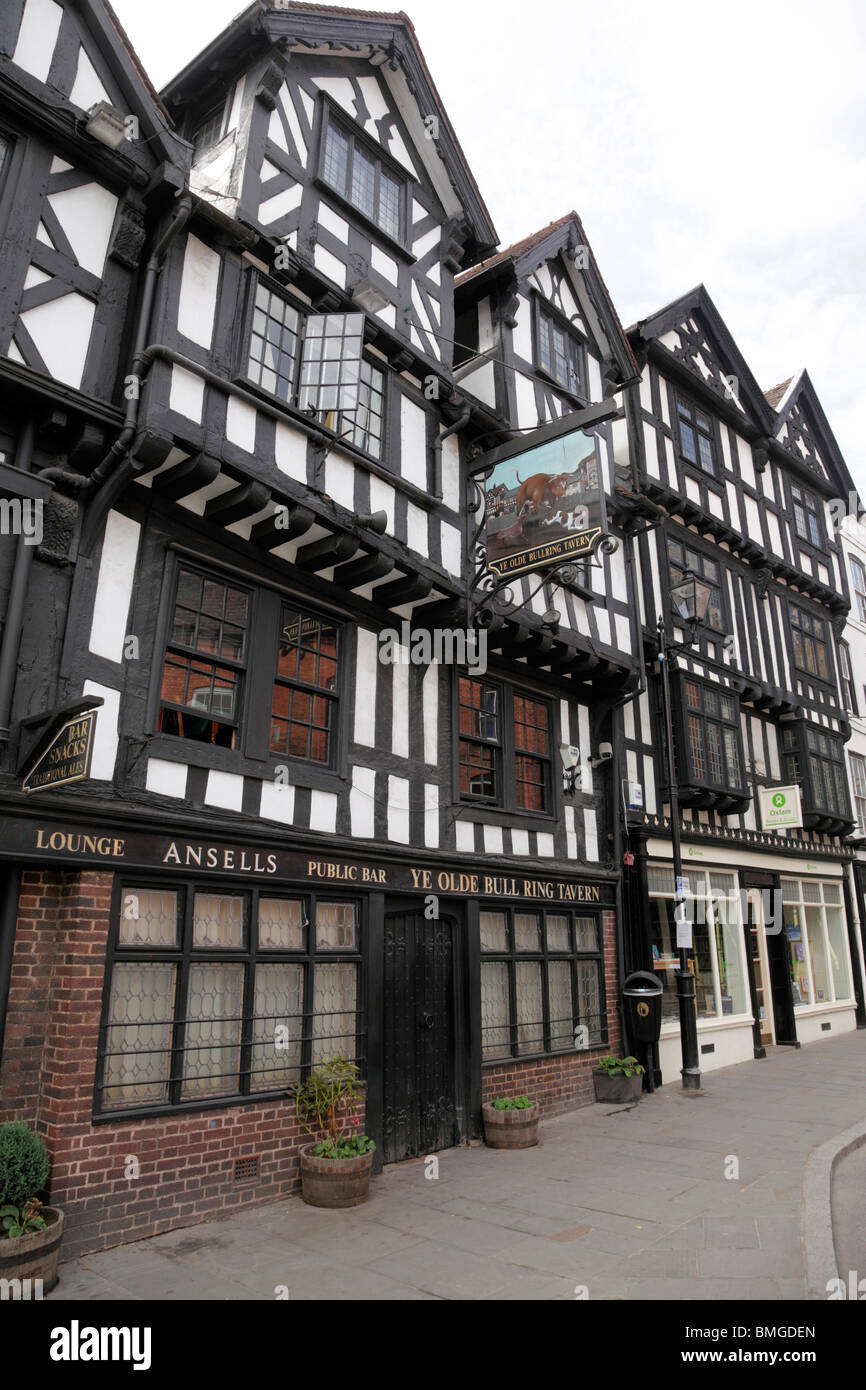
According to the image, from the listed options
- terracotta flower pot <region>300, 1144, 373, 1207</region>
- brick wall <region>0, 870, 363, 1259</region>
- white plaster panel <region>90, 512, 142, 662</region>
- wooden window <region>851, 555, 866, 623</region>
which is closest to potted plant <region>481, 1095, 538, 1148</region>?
terracotta flower pot <region>300, 1144, 373, 1207</region>

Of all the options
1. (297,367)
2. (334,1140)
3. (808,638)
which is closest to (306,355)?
(297,367)

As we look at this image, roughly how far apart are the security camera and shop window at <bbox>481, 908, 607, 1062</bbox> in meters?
2.35

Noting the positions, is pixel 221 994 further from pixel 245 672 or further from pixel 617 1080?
pixel 617 1080

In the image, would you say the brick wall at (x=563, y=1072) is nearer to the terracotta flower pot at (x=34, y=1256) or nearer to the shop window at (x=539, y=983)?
the shop window at (x=539, y=983)

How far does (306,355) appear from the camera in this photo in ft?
29.3

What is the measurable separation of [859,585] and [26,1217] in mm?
25578

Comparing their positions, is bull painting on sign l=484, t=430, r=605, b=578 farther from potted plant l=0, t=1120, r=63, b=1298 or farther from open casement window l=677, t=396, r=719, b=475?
open casement window l=677, t=396, r=719, b=475

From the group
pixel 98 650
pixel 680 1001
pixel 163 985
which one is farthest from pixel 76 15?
pixel 680 1001

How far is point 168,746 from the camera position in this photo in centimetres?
732

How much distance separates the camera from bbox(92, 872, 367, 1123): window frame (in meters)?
6.57

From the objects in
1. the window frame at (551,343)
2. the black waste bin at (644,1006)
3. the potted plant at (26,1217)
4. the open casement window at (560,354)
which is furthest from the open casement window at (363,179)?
the black waste bin at (644,1006)

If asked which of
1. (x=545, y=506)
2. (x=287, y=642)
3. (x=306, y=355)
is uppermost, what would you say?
(x=306, y=355)
